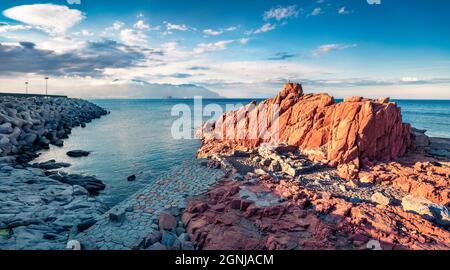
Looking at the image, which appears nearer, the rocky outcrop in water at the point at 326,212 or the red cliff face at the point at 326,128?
the rocky outcrop in water at the point at 326,212

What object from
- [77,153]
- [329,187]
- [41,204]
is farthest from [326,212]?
[77,153]

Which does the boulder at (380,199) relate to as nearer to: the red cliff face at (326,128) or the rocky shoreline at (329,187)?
the rocky shoreline at (329,187)

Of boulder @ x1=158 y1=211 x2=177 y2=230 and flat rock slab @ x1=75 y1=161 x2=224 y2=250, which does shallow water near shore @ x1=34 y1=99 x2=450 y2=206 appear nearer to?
flat rock slab @ x1=75 y1=161 x2=224 y2=250

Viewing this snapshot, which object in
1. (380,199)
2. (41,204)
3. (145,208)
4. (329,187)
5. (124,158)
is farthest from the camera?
(124,158)

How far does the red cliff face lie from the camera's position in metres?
23.7

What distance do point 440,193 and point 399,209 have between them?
5.01 m

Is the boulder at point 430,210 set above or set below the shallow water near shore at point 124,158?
above

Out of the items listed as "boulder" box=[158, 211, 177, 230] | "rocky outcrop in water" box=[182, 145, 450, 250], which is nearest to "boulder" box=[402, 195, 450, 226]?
"rocky outcrop in water" box=[182, 145, 450, 250]

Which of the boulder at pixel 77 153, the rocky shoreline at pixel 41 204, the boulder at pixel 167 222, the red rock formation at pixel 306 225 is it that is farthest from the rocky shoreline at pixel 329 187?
the boulder at pixel 77 153

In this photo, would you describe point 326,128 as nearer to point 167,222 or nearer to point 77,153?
point 167,222

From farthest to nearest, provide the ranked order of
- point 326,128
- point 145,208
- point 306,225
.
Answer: point 326,128 → point 145,208 → point 306,225

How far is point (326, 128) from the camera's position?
89.2 ft

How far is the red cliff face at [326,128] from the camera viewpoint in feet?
77.9

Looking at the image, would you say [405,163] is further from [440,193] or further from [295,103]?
[295,103]
